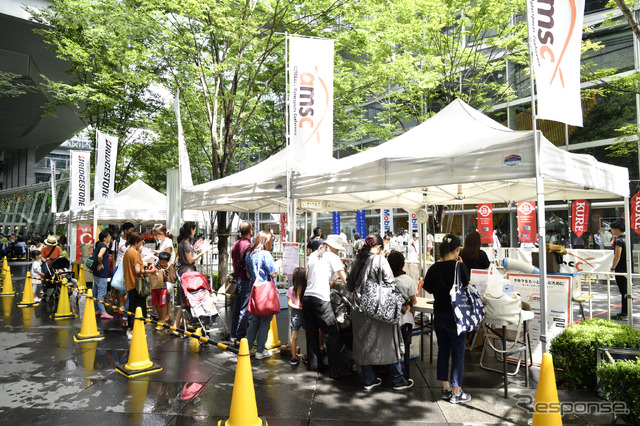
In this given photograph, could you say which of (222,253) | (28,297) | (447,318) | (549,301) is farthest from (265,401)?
(28,297)

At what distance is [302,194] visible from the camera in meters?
6.15

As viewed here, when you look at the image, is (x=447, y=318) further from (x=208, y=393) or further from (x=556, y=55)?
(x=556, y=55)

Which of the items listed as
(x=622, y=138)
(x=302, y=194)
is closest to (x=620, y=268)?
(x=622, y=138)

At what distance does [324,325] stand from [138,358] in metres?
2.65

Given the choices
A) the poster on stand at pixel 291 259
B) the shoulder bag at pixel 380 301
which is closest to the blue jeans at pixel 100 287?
the poster on stand at pixel 291 259

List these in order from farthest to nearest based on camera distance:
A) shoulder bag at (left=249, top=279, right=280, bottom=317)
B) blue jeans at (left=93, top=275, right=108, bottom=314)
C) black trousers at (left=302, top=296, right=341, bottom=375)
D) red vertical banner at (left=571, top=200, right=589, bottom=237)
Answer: red vertical banner at (left=571, top=200, right=589, bottom=237) → blue jeans at (left=93, top=275, right=108, bottom=314) → shoulder bag at (left=249, top=279, right=280, bottom=317) → black trousers at (left=302, top=296, right=341, bottom=375)

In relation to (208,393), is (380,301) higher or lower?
higher

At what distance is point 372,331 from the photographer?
15.6 ft

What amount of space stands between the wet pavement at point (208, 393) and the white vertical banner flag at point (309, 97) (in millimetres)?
3307

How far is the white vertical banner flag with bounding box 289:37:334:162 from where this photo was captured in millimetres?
6270

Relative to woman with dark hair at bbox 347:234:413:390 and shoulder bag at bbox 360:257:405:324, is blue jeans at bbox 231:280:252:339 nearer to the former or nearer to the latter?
woman with dark hair at bbox 347:234:413:390

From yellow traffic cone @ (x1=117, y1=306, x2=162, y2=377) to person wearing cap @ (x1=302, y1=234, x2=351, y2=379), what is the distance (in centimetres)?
225

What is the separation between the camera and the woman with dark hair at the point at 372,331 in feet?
15.4

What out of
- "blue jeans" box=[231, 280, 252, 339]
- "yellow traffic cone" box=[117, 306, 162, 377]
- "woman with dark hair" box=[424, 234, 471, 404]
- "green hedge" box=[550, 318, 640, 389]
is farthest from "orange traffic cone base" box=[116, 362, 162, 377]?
"green hedge" box=[550, 318, 640, 389]
